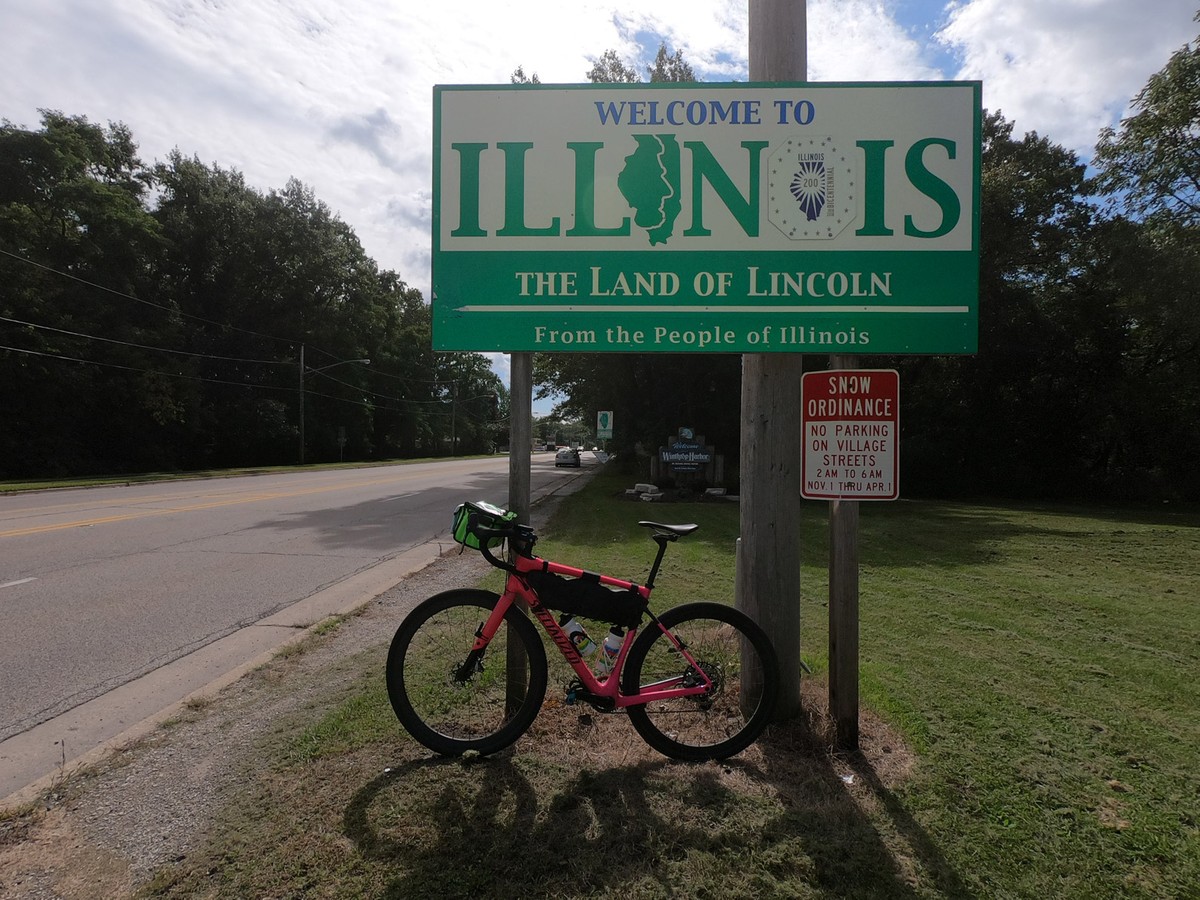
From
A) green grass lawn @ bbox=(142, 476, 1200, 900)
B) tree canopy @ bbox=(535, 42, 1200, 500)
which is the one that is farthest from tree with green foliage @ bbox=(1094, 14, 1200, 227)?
green grass lawn @ bbox=(142, 476, 1200, 900)

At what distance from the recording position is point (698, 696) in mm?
3377

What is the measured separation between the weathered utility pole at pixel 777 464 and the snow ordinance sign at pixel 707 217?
192 mm

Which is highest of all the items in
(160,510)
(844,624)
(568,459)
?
(568,459)

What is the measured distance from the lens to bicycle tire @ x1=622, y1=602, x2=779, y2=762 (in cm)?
323

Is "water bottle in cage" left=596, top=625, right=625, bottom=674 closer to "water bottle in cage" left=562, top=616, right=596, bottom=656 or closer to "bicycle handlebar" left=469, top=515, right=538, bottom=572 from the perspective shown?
"water bottle in cage" left=562, top=616, right=596, bottom=656

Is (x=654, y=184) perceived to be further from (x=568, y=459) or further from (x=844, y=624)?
(x=568, y=459)

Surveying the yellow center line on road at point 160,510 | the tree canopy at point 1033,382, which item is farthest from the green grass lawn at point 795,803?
the tree canopy at point 1033,382

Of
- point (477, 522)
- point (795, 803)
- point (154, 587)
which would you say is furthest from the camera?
point (154, 587)

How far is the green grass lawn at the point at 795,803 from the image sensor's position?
2.39 meters

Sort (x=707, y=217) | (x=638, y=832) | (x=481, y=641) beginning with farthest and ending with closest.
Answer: (x=707, y=217) < (x=481, y=641) < (x=638, y=832)

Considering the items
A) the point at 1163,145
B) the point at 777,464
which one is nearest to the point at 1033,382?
the point at 1163,145

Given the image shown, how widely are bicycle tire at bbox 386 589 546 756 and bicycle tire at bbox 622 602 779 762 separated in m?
0.48

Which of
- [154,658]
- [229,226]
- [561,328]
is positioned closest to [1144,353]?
[561,328]

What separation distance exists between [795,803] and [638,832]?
2.25ft
